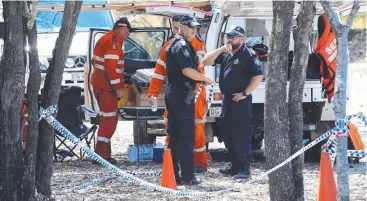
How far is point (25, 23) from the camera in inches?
291

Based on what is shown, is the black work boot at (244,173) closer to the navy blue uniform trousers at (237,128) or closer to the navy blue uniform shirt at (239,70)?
the navy blue uniform trousers at (237,128)

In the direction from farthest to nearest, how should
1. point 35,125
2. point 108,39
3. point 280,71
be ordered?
point 108,39
point 35,125
point 280,71

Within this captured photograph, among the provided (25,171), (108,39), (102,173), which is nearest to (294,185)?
(25,171)

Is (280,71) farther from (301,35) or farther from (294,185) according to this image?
(294,185)

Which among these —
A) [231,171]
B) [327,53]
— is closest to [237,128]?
[231,171]

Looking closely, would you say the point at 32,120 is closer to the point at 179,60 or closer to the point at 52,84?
the point at 52,84

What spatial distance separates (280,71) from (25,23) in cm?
218

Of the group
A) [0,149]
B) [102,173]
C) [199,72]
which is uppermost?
[199,72]

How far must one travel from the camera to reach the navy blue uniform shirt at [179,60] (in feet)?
29.3

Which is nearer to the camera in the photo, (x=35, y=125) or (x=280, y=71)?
(x=280, y=71)

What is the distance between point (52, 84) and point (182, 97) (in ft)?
5.72

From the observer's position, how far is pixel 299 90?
24.0 ft

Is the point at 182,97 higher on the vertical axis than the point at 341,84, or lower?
lower

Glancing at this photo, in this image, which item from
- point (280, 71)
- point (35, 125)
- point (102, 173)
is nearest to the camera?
point (280, 71)
